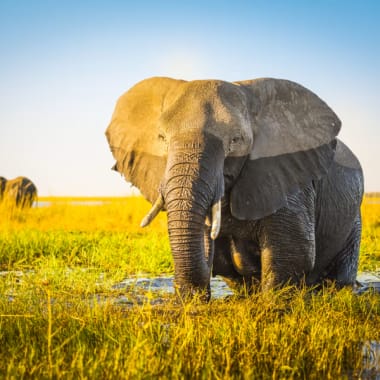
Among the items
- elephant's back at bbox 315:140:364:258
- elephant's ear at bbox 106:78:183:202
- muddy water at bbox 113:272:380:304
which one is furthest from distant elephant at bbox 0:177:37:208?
elephant's back at bbox 315:140:364:258

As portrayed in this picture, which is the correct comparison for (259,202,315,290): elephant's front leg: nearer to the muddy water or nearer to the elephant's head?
→ the elephant's head

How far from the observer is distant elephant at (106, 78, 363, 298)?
13.6 feet

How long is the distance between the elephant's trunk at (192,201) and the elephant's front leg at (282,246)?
2.70ft

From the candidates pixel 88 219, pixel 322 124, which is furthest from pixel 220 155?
pixel 88 219

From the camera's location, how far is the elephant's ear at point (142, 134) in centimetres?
491

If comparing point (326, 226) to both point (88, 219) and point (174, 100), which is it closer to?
point (174, 100)

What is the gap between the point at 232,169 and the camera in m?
4.55

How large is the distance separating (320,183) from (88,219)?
10339mm

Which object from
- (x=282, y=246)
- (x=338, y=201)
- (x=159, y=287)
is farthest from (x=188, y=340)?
(x=159, y=287)

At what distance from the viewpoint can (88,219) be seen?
15219 mm

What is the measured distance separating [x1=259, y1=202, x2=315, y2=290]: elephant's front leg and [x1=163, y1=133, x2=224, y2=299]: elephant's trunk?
2.70 ft

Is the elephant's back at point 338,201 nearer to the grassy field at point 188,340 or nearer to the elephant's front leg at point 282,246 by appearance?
the grassy field at point 188,340

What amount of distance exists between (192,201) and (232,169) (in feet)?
2.11

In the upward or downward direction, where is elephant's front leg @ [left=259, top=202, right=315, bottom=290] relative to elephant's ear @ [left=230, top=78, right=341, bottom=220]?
downward
